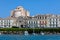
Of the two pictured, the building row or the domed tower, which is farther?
the domed tower

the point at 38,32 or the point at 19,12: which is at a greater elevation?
the point at 19,12

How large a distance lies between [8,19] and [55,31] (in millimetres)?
61991

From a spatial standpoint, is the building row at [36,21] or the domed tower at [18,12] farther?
the domed tower at [18,12]

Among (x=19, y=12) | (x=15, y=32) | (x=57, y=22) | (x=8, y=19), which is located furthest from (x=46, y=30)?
(x=19, y=12)

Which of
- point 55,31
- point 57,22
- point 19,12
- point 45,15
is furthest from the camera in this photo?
point 19,12

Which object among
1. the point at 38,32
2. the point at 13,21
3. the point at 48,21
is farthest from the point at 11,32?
the point at 13,21

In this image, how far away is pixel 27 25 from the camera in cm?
14500

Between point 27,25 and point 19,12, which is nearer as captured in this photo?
point 27,25

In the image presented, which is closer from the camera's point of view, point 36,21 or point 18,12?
point 36,21

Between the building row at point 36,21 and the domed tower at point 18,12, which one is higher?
the domed tower at point 18,12

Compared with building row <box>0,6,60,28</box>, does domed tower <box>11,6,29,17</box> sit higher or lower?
higher

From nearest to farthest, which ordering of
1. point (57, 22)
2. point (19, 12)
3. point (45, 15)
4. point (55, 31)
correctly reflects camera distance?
point (55, 31) < point (57, 22) < point (45, 15) < point (19, 12)

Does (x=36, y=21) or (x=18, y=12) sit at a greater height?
(x=18, y=12)

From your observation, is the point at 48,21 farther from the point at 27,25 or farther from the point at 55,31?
the point at 55,31
